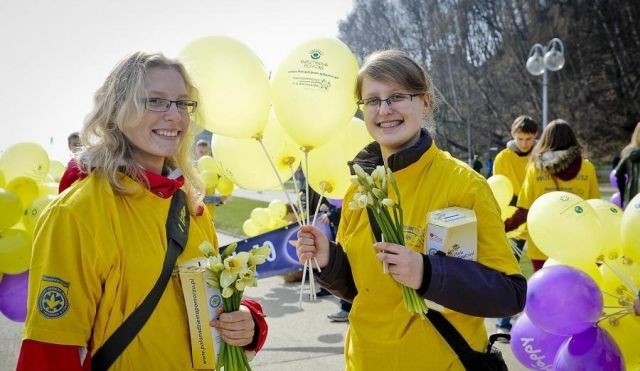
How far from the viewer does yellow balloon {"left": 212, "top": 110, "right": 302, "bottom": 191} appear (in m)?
3.20

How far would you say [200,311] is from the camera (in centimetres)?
164

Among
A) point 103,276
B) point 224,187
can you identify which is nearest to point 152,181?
point 103,276

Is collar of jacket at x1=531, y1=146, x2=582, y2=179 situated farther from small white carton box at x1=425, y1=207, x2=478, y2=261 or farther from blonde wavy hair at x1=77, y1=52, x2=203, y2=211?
blonde wavy hair at x1=77, y1=52, x2=203, y2=211

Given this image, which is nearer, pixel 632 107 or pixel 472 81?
pixel 632 107

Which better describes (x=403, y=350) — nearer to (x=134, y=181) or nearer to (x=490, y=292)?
(x=490, y=292)

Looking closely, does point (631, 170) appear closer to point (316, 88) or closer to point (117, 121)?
point (316, 88)

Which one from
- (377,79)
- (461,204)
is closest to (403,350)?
(461,204)

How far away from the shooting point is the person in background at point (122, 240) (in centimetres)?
146

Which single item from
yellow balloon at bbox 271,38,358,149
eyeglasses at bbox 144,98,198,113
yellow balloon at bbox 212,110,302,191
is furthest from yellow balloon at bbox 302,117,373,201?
eyeglasses at bbox 144,98,198,113

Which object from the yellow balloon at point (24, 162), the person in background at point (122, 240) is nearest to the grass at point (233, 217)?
the yellow balloon at point (24, 162)

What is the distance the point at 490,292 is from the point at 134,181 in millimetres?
1184

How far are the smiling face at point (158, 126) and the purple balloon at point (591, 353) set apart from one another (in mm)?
2460

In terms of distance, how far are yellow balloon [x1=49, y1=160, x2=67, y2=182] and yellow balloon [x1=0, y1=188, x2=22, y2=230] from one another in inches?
60.1

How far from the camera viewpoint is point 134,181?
5.50ft
